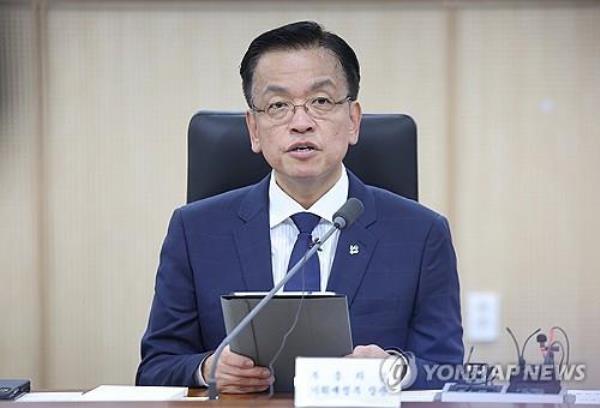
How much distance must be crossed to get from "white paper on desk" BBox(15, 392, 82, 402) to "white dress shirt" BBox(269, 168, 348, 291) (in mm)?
477

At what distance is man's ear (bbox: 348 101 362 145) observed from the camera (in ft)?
7.29

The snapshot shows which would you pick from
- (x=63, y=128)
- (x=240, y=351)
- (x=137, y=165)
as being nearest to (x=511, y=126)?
(x=137, y=165)

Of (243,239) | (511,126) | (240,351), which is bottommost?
(240,351)

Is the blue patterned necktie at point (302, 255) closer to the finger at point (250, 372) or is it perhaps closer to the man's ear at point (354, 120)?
the man's ear at point (354, 120)

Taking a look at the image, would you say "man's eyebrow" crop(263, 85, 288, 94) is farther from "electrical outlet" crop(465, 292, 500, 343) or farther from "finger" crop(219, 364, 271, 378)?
"electrical outlet" crop(465, 292, 500, 343)

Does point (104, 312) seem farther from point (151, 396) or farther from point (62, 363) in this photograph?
point (151, 396)

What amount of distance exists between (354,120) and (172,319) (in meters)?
0.55

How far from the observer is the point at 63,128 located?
127 inches

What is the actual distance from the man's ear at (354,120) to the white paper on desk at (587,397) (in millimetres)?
749

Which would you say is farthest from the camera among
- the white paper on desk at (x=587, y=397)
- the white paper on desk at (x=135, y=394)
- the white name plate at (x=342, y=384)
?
the white paper on desk at (x=135, y=394)

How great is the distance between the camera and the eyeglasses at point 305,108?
84.2 inches

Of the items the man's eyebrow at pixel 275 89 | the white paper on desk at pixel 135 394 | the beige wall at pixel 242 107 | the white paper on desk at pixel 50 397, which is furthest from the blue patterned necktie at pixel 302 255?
the beige wall at pixel 242 107

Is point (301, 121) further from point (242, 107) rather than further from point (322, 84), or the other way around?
point (242, 107)

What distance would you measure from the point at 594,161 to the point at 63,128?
5.14ft
